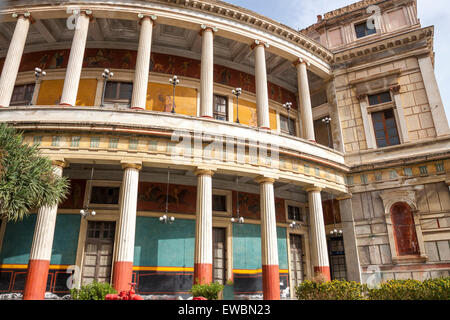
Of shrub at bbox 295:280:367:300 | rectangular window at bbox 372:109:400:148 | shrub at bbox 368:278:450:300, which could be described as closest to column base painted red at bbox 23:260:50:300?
shrub at bbox 295:280:367:300

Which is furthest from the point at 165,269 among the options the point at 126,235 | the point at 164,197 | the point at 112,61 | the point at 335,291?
the point at 112,61

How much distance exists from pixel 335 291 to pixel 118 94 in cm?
1368

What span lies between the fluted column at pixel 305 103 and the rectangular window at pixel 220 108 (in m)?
4.26

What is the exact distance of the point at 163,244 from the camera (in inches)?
584

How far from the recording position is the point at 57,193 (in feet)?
28.5

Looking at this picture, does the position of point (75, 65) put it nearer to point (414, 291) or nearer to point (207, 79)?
point (207, 79)

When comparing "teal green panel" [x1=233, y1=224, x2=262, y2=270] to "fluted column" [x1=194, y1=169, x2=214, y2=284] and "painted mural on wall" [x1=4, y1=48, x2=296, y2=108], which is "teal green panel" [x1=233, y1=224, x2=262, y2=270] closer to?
"fluted column" [x1=194, y1=169, x2=214, y2=284]

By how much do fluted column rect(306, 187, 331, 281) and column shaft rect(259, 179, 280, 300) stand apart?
2.52 meters

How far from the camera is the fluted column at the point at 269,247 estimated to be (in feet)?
40.7

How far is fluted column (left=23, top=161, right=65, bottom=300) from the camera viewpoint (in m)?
10.4
